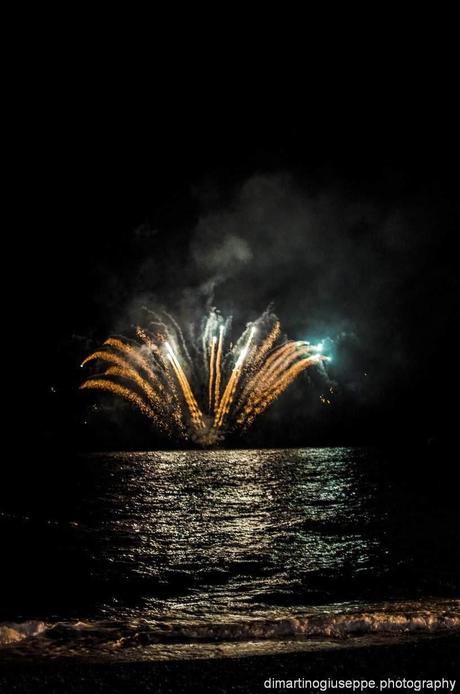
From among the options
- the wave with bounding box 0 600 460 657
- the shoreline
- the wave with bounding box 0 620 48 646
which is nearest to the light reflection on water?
the wave with bounding box 0 600 460 657

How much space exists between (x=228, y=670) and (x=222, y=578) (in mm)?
8726

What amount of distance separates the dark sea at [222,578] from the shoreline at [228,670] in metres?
0.54

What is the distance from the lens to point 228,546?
20.5 meters

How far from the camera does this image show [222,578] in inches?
583

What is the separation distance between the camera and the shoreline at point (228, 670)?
604 cm

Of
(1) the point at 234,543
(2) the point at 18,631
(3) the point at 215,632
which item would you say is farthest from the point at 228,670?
(1) the point at 234,543

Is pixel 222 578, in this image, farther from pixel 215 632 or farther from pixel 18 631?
pixel 18 631

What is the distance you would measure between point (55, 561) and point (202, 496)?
85.7 ft

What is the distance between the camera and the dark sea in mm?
8547

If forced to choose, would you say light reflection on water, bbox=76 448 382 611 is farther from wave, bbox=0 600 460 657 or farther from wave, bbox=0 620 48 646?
wave, bbox=0 620 48 646

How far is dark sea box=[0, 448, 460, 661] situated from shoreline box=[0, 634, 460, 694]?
1.76 feet

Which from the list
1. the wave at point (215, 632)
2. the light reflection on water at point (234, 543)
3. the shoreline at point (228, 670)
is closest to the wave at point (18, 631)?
the wave at point (215, 632)

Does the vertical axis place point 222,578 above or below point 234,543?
above

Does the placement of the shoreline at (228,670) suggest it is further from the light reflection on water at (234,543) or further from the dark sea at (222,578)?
the light reflection on water at (234,543)
